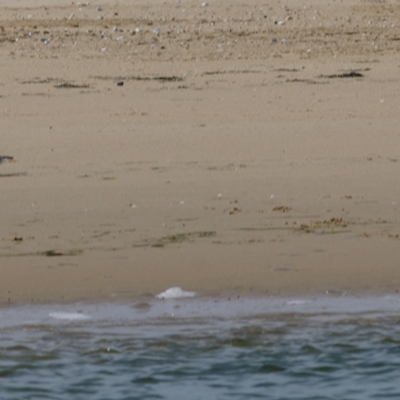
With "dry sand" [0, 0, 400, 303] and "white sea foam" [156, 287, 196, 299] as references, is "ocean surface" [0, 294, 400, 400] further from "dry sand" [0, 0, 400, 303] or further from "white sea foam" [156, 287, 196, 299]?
"dry sand" [0, 0, 400, 303]

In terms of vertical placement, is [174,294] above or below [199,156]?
below

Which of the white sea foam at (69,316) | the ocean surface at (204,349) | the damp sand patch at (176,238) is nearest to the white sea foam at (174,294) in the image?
the ocean surface at (204,349)

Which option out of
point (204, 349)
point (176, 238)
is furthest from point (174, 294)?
point (176, 238)

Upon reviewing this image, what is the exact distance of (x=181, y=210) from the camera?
8.02m

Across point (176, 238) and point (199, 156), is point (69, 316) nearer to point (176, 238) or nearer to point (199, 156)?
point (176, 238)

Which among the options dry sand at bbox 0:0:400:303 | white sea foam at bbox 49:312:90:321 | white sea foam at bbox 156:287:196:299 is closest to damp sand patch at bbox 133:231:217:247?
dry sand at bbox 0:0:400:303

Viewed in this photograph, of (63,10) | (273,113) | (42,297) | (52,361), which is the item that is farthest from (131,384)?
(63,10)

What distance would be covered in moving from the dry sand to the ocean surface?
244mm

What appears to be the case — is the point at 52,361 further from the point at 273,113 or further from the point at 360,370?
the point at 273,113

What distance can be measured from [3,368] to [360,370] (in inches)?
71.0

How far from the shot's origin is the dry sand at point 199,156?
6.86 metres

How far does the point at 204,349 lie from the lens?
231 inches

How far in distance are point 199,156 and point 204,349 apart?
13.2ft

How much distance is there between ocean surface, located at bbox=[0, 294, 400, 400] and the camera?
5.57 meters
